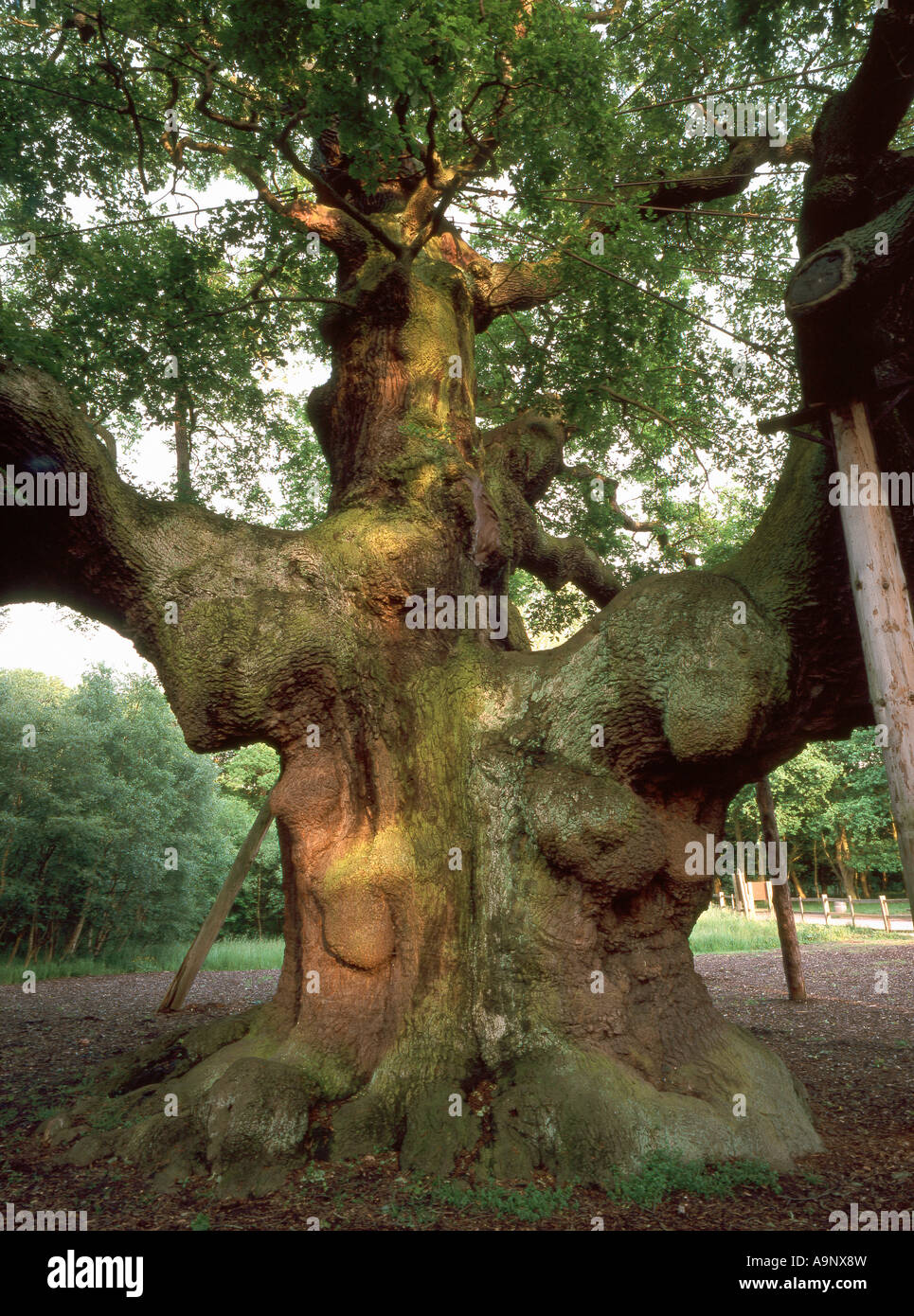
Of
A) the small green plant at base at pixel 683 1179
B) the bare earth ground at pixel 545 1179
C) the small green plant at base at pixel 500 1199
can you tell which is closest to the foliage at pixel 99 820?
the bare earth ground at pixel 545 1179

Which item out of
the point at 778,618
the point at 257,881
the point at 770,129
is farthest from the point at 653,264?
the point at 257,881

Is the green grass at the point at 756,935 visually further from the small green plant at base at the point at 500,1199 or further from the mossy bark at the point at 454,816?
the small green plant at base at the point at 500,1199

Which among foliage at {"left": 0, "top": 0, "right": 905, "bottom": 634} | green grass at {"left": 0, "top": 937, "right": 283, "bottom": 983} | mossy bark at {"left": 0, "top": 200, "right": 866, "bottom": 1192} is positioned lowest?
green grass at {"left": 0, "top": 937, "right": 283, "bottom": 983}

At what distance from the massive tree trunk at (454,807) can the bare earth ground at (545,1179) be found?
0.26 meters

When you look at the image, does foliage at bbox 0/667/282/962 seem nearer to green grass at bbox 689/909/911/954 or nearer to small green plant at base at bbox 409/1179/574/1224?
small green plant at base at bbox 409/1179/574/1224

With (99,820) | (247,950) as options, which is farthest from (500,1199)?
(247,950)

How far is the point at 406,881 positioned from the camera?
212 inches

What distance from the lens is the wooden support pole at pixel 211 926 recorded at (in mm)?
10633

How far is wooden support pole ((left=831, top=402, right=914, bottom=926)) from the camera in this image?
3695 mm

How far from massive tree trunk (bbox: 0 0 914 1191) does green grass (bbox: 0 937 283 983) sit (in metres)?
11.2

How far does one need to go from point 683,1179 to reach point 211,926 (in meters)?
7.85

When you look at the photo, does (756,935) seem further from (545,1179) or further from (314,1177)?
(314,1177)

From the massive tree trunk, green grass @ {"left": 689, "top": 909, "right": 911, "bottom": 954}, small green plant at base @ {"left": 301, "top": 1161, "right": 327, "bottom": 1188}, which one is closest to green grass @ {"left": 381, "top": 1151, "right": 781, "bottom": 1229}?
the massive tree trunk
